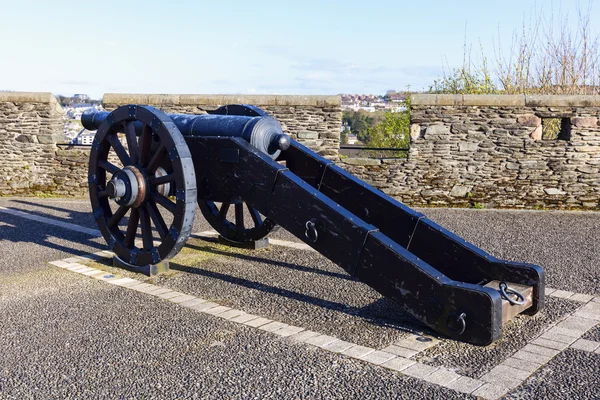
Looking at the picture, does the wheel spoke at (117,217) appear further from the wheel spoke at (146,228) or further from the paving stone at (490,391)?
the paving stone at (490,391)

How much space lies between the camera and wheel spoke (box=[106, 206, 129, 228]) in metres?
5.63

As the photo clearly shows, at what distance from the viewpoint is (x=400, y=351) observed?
389 centimetres

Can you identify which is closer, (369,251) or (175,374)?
(175,374)

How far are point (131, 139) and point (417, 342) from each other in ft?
9.75

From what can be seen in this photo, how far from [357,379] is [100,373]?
1410 millimetres

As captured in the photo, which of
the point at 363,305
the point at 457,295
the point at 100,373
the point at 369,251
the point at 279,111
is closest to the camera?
the point at 100,373

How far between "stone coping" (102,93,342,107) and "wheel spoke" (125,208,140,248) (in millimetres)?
4490

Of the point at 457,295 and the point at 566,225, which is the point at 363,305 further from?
the point at 566,225

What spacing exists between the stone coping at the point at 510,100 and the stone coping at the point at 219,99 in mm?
1385

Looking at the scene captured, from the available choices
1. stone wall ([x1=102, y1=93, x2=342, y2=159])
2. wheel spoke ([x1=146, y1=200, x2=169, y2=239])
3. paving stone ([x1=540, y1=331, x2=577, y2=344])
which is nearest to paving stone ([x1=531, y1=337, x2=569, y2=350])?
paving stone ([x1=540, y1=331, x2=577, y2=344])

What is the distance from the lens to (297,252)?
6602mm

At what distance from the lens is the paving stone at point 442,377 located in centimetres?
344

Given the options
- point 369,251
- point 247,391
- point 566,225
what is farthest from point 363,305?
point 566,225

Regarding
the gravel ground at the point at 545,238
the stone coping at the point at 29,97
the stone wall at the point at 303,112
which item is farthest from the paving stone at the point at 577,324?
Answer: the stone coping at the point at 29,97
